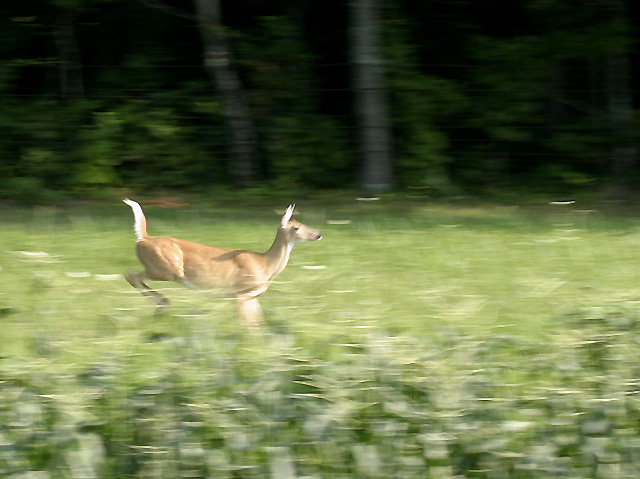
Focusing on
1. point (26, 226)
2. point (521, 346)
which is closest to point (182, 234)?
point (26, 226)

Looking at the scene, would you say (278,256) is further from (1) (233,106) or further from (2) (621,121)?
(2) (621,121)

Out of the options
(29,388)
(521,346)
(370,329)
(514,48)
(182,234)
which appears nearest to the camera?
(29,388)

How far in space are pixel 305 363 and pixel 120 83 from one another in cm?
927

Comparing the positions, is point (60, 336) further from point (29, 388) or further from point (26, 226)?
point (26, 226)

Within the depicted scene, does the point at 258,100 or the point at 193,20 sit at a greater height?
the point at 193,20

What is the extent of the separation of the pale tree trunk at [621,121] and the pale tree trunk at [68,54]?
6.16 metres

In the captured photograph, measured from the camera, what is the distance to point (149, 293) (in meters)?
6.36

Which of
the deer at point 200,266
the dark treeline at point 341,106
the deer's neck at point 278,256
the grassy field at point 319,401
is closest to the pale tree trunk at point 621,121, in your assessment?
the dark treeline at point 341,106

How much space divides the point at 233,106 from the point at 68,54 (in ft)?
7.20

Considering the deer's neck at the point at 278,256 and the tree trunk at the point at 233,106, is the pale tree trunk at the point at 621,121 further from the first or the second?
the deer's neck at the point at 278,256

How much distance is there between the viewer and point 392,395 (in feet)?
13.7

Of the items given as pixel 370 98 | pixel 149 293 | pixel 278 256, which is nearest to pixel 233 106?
pixel 370 98

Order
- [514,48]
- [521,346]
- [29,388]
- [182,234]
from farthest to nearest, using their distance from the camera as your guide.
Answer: [514,48] → [182,234] → [521,346] → [29,388]

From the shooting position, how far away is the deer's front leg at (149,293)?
5.52 metres
